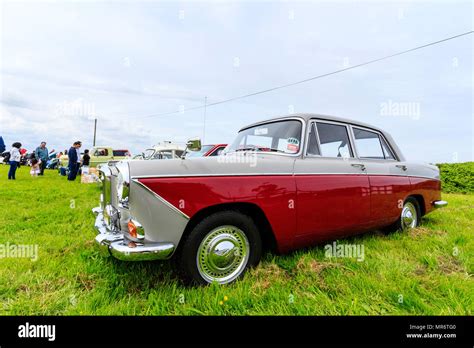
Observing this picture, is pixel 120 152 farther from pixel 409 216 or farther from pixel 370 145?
pixel 409 216

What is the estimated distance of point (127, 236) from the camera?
2.27 meters

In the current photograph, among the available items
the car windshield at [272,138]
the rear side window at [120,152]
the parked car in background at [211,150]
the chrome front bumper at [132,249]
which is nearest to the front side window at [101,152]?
the rear side window at [120,152]

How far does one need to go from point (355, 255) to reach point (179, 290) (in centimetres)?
206

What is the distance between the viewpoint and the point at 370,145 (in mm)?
3984

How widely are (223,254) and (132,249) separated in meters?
0.78

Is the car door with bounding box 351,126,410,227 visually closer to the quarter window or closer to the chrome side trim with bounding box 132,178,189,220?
the quarter window

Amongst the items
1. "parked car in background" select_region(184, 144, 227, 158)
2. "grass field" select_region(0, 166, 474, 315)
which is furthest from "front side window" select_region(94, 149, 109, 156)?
"grass field" select_region(0, 166, 474, 315)

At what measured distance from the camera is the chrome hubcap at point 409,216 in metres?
4.25

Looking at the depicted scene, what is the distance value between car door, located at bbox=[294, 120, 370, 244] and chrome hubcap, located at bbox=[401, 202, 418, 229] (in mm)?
1310

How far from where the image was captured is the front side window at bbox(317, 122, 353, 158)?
3.28 metres

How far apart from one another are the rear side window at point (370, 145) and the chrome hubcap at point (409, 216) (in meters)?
0.88

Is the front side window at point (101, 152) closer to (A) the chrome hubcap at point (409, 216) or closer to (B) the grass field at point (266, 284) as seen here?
(B) the grass field at point (266, 284)
